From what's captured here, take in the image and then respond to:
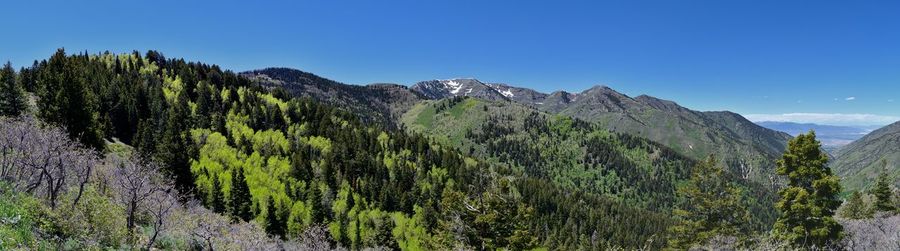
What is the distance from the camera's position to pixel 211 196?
278 ft

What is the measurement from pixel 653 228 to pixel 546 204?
5286 cm

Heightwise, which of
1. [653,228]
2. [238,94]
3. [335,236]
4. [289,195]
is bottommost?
[653,228]

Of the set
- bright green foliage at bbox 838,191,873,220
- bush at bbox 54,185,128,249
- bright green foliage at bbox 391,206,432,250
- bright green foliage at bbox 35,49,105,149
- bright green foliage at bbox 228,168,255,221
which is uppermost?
bright green foliage at bbox 35,49,105,149

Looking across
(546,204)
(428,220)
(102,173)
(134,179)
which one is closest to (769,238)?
(134,179)

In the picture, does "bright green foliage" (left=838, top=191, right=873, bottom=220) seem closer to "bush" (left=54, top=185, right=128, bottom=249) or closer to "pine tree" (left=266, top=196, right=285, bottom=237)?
"bush" (left=54, top=185, right=128, bottom=249)

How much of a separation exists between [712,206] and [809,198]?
7293mm

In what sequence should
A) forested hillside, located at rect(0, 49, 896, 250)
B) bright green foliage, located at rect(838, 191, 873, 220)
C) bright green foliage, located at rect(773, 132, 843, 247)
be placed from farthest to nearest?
bright green foliage, located at rect(838, 191, 873, 220), bright green foliage, located at rect(773, 132, 843, 247), forested hillside, located at rect(0, 49, 896, 250)

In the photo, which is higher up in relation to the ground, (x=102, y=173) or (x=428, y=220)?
(x=102, y=173)

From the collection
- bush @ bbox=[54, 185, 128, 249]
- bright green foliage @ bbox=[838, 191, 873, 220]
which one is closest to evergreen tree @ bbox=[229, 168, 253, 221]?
bush @ bbox=[54, 185, 128, 249]

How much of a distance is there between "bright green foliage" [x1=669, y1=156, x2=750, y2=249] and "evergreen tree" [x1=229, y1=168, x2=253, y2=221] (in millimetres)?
74963

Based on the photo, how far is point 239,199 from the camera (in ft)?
290

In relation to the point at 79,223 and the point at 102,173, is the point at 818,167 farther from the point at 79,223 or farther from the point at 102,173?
the point at 102,173

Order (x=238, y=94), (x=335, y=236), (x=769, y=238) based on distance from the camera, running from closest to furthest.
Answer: (x=769, y=238) → (x=335, y=236) → (x=238, y=94)

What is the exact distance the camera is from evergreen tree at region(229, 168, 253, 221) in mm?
86812
